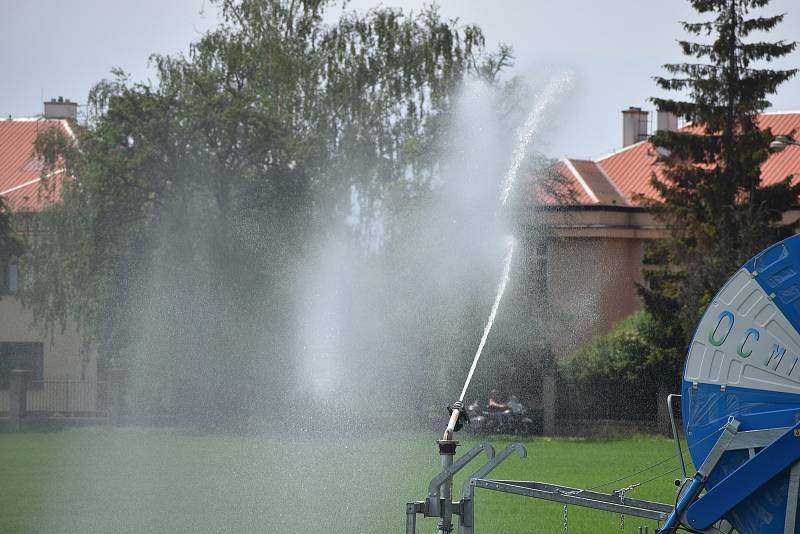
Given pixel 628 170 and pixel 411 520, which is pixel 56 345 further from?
pixel 411 520

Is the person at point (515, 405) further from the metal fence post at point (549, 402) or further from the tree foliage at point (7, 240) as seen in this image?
the tree foliage at point (7, 240)

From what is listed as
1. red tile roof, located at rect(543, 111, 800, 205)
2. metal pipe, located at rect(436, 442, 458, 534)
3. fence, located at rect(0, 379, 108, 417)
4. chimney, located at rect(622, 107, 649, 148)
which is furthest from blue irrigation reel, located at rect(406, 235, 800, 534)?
chimney, located at rect(622, 107, 649, 148)

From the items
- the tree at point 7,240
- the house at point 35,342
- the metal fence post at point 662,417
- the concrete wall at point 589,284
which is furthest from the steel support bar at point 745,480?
the tree at point 7,240

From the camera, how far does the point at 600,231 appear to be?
153ft

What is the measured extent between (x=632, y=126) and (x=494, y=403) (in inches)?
991

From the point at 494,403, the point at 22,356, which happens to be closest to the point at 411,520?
the point at 494,403

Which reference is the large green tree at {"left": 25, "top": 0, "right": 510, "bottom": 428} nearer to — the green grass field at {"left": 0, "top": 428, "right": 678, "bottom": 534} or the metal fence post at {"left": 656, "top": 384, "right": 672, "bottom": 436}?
the green grass field at {"left": 0, "top": 428, "right": 678, "bottom": 534}

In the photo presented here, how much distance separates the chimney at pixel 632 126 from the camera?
58344 mm

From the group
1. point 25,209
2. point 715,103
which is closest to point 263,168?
point 25,209

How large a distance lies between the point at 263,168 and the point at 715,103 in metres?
14.7

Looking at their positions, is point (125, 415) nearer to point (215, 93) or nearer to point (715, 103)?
point (215, 93)

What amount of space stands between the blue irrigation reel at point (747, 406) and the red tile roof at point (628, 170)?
3882 centimetres

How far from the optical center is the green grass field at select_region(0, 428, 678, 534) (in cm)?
1648

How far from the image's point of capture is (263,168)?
41000mm
